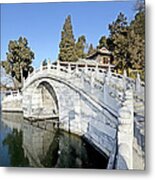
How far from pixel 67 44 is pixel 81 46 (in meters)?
0.09

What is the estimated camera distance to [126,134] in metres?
2.70

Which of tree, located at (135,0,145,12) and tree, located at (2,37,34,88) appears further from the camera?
tree, located at (2,37,34,88)

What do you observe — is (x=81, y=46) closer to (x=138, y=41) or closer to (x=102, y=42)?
(x=102, y=42)

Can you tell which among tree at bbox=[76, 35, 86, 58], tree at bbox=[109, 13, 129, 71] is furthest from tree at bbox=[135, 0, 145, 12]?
tree at bbox=[76, 35, 86, 58]

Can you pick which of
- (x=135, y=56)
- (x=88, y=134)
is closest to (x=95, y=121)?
(x=88, y=134)

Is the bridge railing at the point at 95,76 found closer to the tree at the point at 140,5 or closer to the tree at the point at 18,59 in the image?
the tree at the point at 18,59

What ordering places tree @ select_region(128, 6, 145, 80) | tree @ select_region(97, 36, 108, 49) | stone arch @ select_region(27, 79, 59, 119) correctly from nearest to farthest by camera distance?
tree @ select_region(128, 6, 145, 80) < tree @ select_region(97, 36, 108, 49) < stone arch @ select_region(27, 79, 59, 119)

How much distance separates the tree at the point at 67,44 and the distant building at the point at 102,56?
11cm

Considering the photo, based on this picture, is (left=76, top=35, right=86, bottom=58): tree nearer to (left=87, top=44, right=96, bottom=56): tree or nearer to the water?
(left=87, top=44, right=96, bottom=56): tree

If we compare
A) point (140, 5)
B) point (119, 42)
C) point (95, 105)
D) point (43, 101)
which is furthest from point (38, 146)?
point (140, 5)

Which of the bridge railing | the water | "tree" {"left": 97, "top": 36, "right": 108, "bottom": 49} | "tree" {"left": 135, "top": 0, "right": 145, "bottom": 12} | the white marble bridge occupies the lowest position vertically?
the water

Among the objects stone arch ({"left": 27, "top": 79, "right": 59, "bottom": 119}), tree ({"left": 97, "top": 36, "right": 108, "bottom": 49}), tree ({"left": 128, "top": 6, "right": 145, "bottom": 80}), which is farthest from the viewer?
stone arch ({"left": 27, "top": 79, "right": 59, "bottom": 119})

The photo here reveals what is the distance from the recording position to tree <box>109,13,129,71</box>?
8.98 feet

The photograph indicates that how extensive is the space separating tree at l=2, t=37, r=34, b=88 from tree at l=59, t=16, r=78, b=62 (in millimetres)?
196
